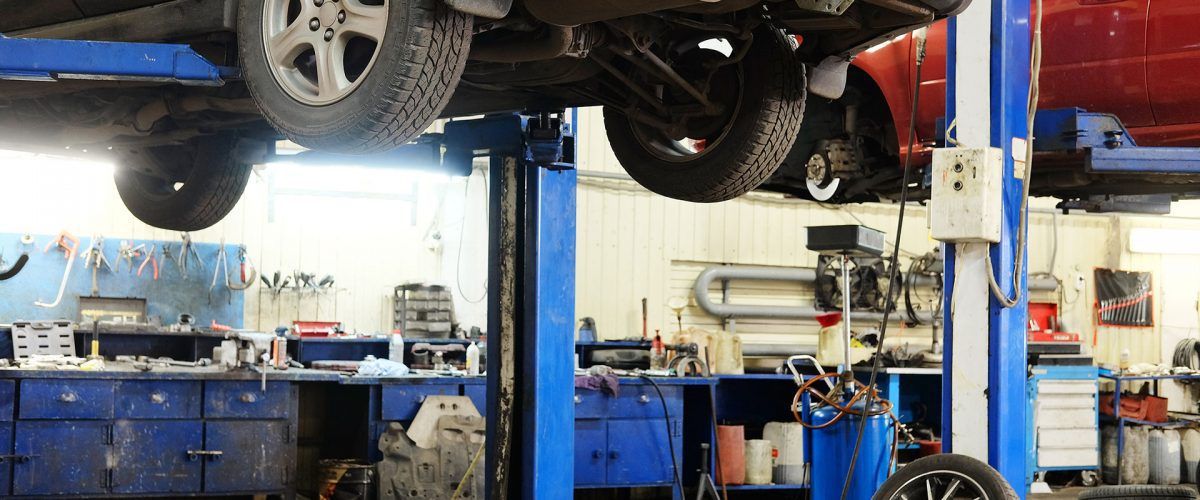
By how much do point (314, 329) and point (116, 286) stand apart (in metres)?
1.70

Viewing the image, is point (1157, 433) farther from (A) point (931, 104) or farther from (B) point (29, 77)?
(B) point (29, 77)

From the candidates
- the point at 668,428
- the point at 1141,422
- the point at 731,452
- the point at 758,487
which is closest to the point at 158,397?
the point at 668,428

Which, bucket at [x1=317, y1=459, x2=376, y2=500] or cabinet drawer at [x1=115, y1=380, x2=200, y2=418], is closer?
cabinet drawer at [x1=115, y1=380, x2=200, y2=418]

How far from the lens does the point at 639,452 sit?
7406mm

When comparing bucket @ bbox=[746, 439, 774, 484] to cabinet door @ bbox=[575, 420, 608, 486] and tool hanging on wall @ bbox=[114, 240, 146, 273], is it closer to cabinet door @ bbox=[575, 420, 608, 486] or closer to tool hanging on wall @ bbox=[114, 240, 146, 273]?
cabinet door @ bbox=[575, 420, 608, 486]

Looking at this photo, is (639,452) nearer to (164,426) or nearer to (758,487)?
(758,487)

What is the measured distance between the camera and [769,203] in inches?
468

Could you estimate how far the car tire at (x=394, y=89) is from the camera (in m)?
2.52

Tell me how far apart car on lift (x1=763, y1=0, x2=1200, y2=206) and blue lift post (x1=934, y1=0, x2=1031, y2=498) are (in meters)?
1.38

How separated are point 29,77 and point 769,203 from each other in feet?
30.5

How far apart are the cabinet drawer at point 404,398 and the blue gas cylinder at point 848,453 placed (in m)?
2.49

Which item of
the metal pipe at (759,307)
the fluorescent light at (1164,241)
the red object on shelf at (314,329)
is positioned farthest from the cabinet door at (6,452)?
the fluorescent light at (1164,241)

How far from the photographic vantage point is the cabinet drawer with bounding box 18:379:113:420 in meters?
5.85

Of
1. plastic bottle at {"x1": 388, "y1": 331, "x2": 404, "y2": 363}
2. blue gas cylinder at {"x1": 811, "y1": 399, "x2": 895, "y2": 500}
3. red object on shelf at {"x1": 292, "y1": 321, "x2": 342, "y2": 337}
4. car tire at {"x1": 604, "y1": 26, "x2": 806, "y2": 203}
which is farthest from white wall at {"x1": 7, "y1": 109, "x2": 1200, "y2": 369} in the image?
car tire at {"x1": 604, "y1": 26, "x2": 806, "y2": 203}
